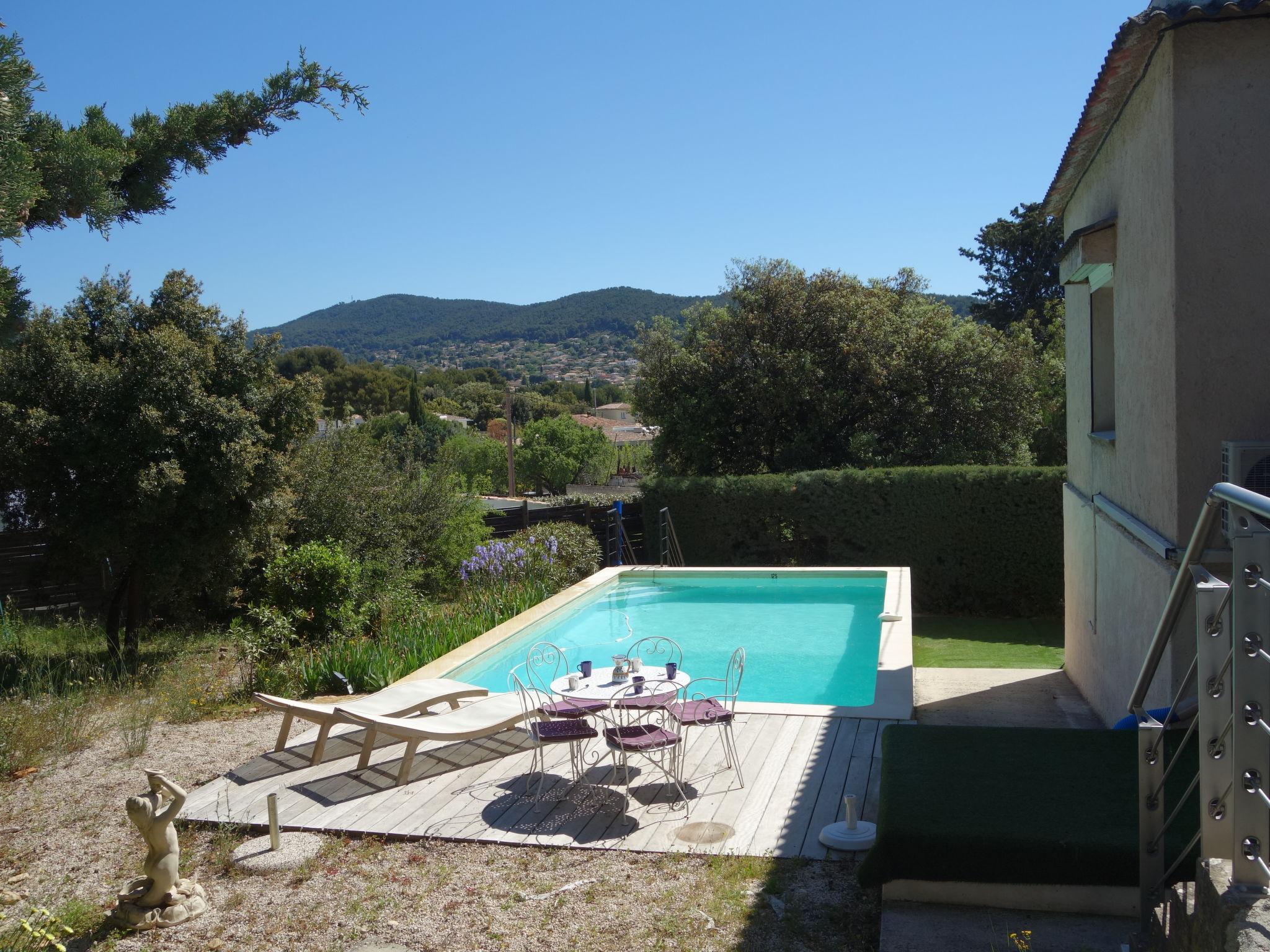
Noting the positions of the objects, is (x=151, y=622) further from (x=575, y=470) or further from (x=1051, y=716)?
(x=575, y=470)

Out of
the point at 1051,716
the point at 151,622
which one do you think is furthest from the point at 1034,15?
the point at 151,622

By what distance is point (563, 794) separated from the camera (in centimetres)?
624

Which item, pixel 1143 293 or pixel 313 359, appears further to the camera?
pixel 313 359

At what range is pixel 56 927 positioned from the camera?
4.38 m

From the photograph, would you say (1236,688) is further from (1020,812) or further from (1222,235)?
(1222,235)

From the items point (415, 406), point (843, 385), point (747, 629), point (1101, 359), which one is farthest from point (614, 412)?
point (1101, 359)

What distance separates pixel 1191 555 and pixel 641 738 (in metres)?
3.96

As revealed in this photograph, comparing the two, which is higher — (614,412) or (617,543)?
(614,412)

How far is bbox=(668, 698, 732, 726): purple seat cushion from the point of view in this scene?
6.40 m

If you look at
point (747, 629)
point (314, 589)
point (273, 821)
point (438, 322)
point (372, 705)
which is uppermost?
point (438, 322)

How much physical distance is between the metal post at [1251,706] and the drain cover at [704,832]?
10.9 ft

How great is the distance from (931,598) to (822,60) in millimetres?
8917

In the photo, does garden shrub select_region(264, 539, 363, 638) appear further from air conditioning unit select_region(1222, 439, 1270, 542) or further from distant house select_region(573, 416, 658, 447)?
distant house select_region(573, 416, 658, 447)

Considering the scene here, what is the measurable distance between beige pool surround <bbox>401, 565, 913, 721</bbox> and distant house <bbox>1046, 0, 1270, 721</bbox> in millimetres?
1806
